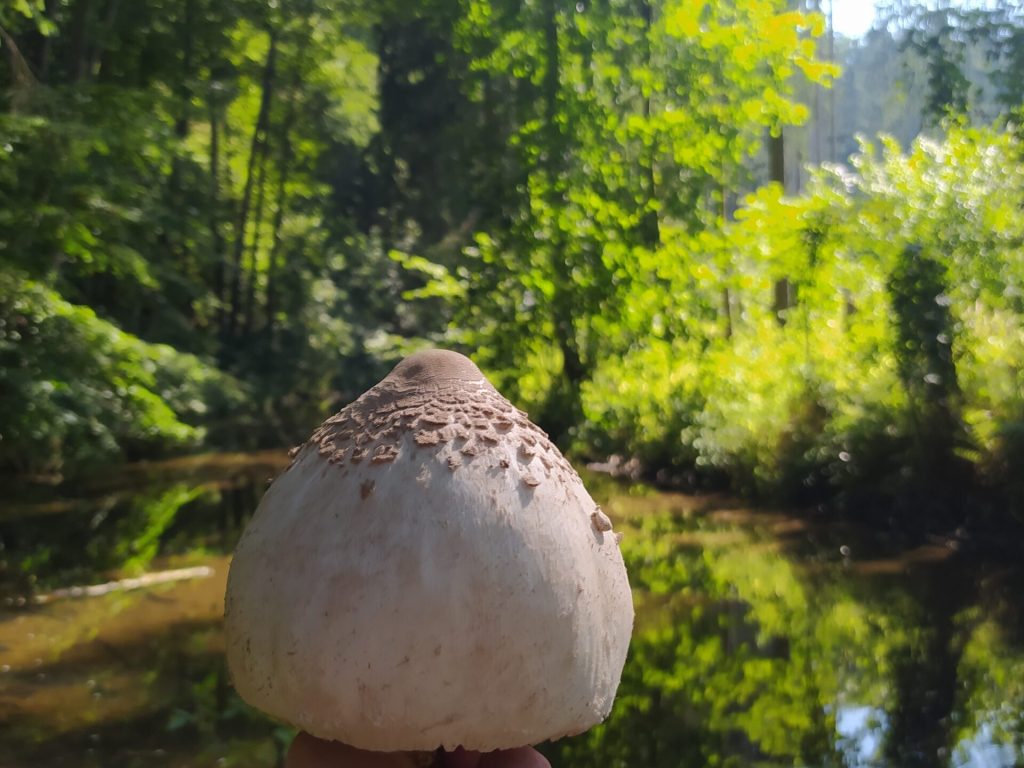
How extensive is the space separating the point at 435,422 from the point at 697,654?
16.1 feet

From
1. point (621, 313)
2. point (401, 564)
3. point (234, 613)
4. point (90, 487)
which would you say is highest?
point (401, 564)

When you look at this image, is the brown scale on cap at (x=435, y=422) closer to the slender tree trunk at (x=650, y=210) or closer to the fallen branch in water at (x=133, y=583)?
the fallen branch in water at (x=133, y=583)

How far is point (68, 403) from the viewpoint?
9445 mm

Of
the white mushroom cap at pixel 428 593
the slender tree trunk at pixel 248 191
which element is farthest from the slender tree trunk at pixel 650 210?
the white mushroom cap at pixel 428 593

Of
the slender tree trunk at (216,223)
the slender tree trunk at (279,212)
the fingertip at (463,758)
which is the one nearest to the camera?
the fingertip at (463,758)

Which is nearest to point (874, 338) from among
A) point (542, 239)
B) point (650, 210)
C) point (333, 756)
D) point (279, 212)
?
point (650, 210)

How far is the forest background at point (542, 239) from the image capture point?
9.63 metres

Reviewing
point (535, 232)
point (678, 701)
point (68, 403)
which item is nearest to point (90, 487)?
point (68, 403)

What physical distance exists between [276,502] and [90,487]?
13663 mm

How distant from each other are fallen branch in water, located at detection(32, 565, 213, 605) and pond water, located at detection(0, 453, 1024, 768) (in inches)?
1.5

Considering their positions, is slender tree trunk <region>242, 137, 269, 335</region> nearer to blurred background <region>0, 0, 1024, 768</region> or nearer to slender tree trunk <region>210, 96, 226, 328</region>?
slender tree trunk <region>210, 96, 226, 328</region>

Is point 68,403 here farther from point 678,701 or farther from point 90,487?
point 678,701

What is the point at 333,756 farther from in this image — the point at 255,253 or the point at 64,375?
the point at 255,253

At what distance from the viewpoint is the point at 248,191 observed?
27.4 meters
